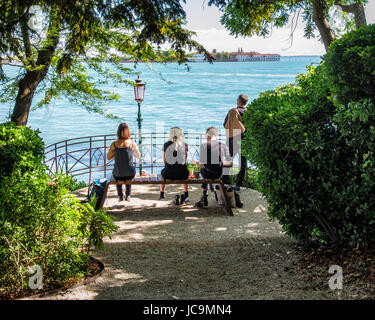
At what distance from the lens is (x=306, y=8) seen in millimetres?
11602

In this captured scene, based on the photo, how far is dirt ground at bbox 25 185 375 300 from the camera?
14.7ft

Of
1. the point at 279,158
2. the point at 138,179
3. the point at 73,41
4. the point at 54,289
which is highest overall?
the point at 73,41

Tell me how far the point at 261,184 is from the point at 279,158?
1.27 feet

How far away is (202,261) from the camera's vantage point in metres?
5.56

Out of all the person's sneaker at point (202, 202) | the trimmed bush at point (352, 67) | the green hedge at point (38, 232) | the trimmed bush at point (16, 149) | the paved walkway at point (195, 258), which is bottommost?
the paved walkway at point (195, 258)

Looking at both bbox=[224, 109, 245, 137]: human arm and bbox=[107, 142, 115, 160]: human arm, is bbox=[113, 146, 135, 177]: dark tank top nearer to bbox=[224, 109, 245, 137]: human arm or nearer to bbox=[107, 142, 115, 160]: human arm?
bbox=[107, 142, 115, 160]: human arm

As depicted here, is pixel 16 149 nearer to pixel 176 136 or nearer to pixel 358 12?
pixel 176 136

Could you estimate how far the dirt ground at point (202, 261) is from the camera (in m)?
4.48

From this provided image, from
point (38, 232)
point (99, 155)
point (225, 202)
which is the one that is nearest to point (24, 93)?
point (99, 155)

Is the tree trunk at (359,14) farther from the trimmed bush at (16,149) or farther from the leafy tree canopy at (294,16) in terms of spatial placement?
the trimmed bush at (16,149)

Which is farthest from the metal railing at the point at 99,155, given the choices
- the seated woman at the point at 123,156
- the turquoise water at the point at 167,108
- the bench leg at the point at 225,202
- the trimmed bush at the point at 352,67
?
the turquoise water at the point at 167,108

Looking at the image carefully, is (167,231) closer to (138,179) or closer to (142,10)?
(138,179)

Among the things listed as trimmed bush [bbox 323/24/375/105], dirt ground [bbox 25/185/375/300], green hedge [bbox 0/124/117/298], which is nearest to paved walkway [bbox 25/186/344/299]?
dirt ground [bbox 25/185/375/300]
